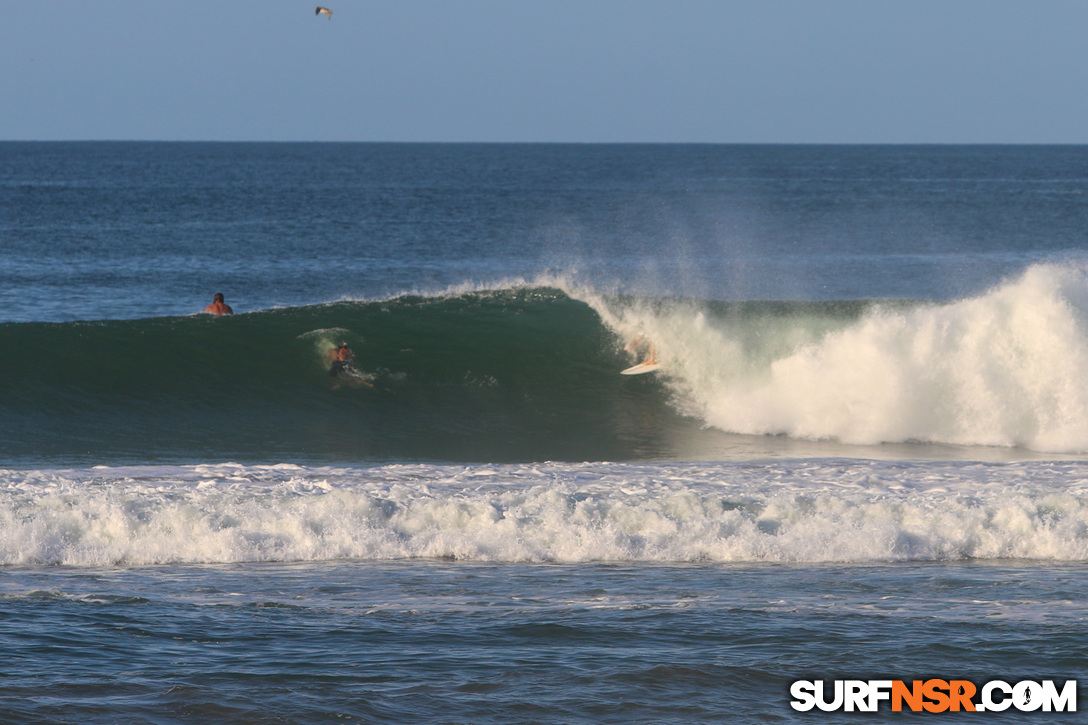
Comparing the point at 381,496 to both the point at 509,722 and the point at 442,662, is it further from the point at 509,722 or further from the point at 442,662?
the point at 509,722

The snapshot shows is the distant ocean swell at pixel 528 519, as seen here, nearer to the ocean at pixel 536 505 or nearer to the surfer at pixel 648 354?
the ocean at pixel 536 505

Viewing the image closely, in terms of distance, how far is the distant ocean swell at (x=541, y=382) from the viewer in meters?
13.7

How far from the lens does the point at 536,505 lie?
908 centimetres

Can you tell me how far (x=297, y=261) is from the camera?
41.4 metres

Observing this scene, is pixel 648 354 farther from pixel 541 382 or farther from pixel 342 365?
pixel 342 365

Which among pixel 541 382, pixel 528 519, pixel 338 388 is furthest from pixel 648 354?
pixel 528 519

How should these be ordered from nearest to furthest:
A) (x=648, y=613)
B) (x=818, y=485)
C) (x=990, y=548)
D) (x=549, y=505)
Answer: (x=648, y=613), (x=990, y=548), (x=549, y=505), (x=818, y=485)

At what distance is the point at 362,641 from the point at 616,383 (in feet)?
36.1

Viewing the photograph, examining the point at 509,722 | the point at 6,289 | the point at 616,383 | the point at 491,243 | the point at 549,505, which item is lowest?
the point at 509,722

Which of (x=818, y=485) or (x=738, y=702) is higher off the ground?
(x=818, y=485)

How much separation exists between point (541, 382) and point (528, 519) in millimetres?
8275

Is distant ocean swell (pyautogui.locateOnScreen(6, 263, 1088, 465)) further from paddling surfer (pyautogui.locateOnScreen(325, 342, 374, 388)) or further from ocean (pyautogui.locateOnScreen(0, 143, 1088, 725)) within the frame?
paddling surfer (pyautogui.locateOnScreen(325, 342, 374, 388))

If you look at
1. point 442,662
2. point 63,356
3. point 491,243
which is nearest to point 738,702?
point 442,662

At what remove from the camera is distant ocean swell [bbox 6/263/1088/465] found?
13.7 meters
